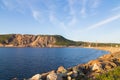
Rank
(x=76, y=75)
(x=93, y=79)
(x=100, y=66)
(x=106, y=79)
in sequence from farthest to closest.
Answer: (x=100, y=66)
(x=76, y=75)
(x=93, y=79)
(x=106, y=79)

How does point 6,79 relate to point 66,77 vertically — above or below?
below

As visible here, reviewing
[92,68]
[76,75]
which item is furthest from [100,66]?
[76,75]

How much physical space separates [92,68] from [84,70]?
5.69 feet

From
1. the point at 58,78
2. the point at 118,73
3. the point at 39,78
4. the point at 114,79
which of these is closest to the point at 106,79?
the point at 114,79

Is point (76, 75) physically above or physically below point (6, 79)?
above

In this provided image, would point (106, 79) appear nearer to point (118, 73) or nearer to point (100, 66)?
point (118, 73)

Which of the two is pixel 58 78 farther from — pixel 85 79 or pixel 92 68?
pixel 92 68

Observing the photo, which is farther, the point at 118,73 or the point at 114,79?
the point at 118,73

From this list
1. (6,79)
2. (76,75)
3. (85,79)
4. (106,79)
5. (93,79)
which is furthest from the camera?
(6,79)

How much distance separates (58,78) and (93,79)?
411 cm

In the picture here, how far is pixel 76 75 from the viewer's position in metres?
26.2

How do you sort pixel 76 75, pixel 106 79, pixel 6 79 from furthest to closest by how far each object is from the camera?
pixel 6 79 → pixel 76 75 → pixel 106 79

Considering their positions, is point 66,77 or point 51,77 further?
point 66,77

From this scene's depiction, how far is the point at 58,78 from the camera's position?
926 inches
